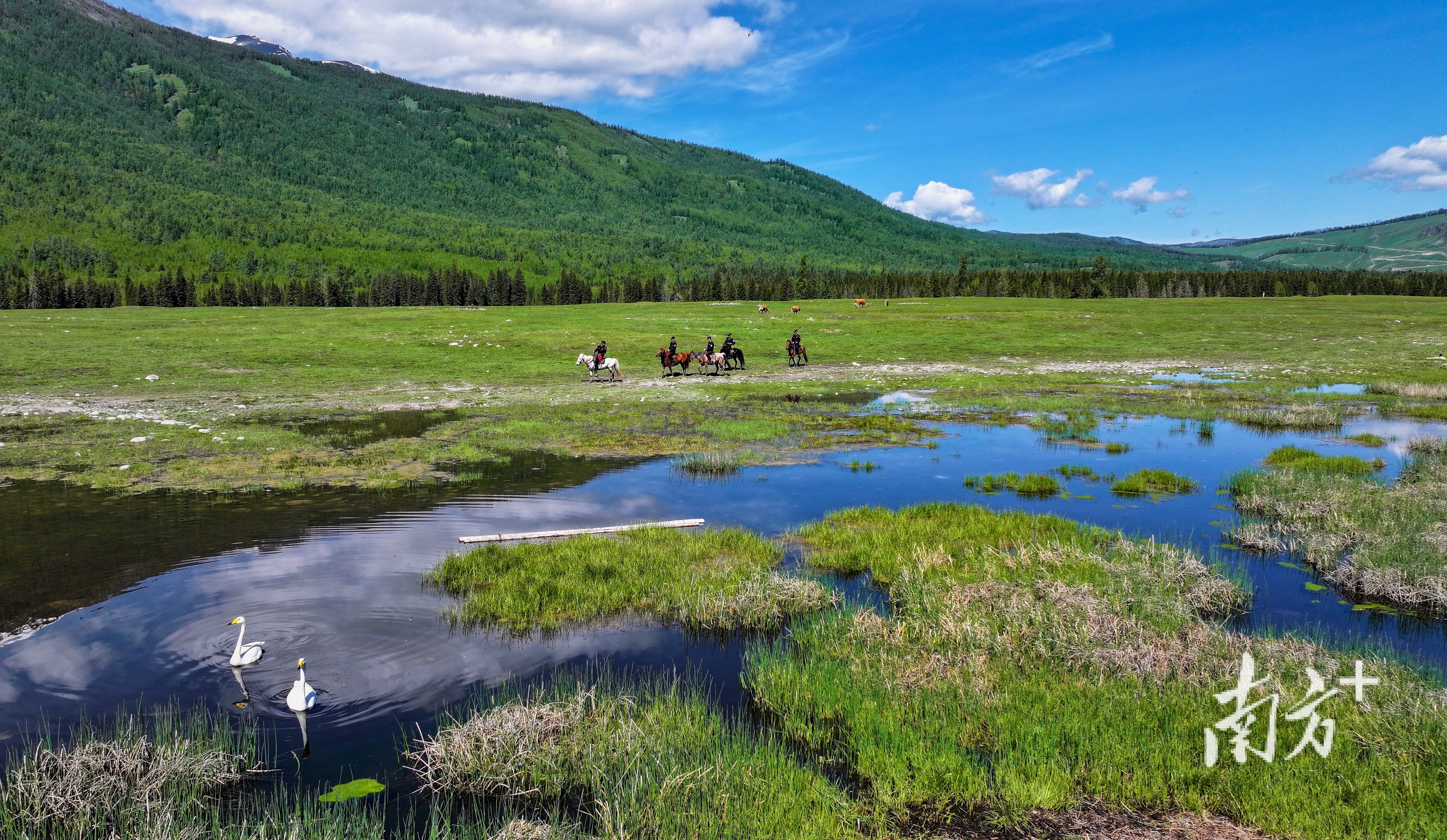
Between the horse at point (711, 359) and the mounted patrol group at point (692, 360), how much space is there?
26mm

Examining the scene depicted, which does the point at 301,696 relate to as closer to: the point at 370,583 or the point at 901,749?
the point at 370,583

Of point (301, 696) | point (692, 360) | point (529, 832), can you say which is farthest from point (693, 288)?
point (529, 832)

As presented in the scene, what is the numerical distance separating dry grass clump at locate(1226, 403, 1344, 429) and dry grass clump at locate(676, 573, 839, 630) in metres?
24.6

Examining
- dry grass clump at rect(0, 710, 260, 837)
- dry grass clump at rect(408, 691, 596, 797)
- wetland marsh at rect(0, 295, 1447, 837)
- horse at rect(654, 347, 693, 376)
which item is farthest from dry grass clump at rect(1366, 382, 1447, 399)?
dry grass clump at rect(0, 710, 260, 837)

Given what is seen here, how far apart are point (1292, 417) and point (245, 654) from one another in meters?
33.9

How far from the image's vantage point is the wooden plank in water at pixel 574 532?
13992mm

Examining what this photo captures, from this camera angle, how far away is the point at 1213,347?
188 feet

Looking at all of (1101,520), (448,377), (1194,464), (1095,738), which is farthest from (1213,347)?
(1095,738)

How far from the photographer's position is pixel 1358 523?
14.1 metres

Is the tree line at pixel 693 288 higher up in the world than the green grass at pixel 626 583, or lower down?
higher up

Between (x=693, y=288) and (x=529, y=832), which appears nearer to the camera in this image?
(x=529, y=832)

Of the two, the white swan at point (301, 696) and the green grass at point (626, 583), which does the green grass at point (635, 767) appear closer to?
the white swan at point (301, 696)

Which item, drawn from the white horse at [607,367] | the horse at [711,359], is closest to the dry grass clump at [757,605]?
the white horse at [607,367]

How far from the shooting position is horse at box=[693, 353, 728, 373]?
147 feet
